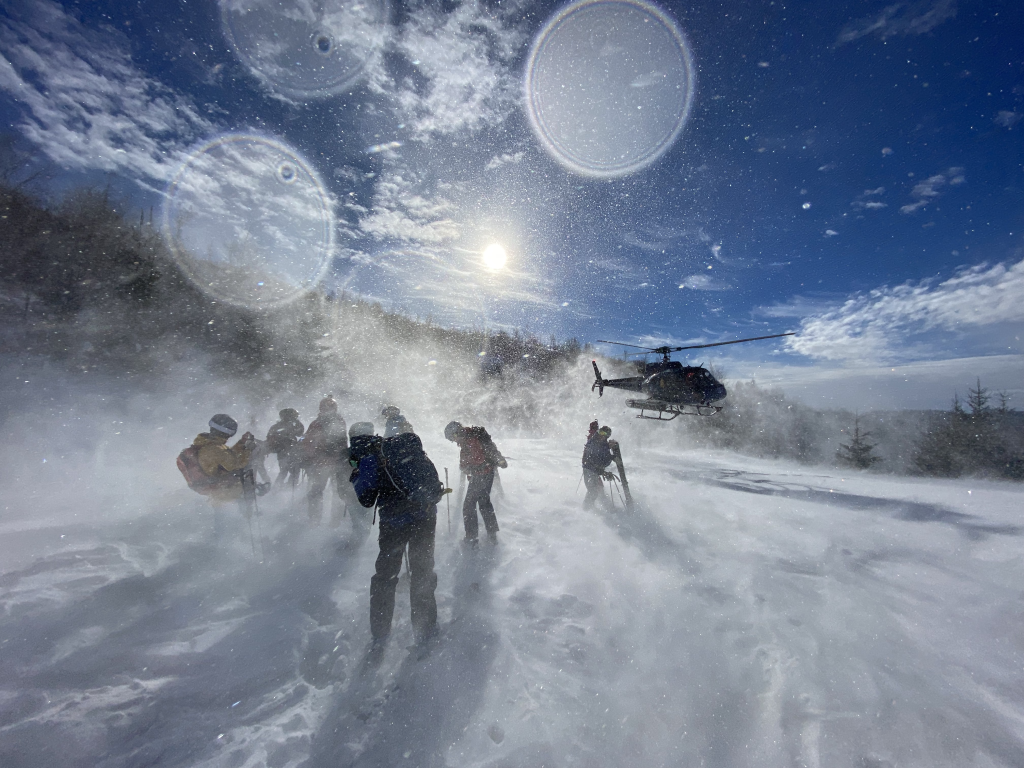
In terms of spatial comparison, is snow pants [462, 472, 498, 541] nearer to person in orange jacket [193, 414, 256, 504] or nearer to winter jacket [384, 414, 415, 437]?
winter jacket [384, 414, 415, 437]

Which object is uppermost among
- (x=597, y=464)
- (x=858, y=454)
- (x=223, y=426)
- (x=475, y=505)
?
(x=223, y=426)

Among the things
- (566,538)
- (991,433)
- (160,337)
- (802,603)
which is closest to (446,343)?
(160,337)

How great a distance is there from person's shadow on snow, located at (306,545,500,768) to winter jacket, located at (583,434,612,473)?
490 centimetres

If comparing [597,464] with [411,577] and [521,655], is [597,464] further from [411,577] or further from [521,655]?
[411,577]

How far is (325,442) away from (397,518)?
3.64 m

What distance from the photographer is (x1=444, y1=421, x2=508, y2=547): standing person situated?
607cm

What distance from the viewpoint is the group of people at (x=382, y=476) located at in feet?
12.2

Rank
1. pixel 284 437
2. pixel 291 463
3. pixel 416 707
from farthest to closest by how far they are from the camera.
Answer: pixel 291 463
pixel 284 437
pixel 416 707

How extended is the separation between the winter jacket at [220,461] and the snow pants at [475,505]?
347 centimetres

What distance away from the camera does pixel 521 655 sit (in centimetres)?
359

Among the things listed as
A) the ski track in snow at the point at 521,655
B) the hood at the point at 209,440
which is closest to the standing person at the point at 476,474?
the ski track in snow at the point at 521,655

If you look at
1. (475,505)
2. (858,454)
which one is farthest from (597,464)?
(858,454)

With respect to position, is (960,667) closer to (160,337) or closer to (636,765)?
(636,765)

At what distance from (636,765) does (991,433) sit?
49553 millimetres
